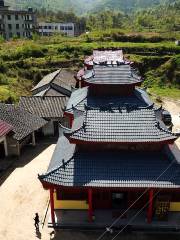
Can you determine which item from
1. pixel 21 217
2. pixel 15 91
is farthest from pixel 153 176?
pixel 15 91

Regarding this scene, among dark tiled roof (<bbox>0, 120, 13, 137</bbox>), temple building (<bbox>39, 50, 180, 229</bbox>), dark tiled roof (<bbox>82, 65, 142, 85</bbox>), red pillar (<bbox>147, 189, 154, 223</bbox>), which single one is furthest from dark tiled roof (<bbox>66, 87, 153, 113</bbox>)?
red pillar (<bbox>147, 189, 154, 223</bbox>)

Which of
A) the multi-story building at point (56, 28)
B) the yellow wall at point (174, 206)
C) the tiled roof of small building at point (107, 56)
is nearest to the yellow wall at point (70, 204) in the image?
the yellow wall at point (174, 206)

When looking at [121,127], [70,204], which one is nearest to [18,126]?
[70,204]

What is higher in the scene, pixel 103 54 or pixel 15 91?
pixel 103 54

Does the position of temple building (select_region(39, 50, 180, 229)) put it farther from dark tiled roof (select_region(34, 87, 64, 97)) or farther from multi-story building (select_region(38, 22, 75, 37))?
multi-story building (select_region(38, 22, 75, 37))

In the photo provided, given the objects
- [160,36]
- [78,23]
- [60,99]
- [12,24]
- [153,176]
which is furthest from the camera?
[78,23]

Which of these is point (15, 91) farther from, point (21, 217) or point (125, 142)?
point (125, 142)

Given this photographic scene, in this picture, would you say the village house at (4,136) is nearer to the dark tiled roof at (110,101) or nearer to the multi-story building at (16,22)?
the dark tiled roof at (110,101)
